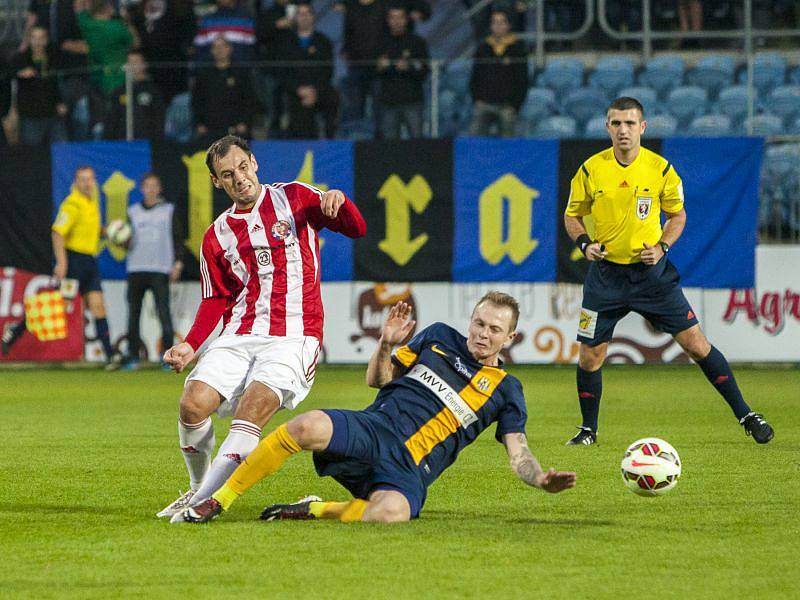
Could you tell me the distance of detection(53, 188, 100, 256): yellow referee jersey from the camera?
16.0m

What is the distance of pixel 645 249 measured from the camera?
907 centimetres

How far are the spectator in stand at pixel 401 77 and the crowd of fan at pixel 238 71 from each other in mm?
12

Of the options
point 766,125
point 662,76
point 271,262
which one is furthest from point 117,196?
point 271,262

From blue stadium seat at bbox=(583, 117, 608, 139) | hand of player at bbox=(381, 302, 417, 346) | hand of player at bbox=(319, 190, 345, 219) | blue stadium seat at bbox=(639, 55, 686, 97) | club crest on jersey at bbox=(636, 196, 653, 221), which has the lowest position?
hand of player at bbox=(381, 302, 417, 346)

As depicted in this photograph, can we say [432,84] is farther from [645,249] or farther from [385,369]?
[385,369]

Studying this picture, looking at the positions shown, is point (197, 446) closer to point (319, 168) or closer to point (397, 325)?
point (397, 325)

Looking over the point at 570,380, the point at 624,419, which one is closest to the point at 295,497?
the point at 624,419

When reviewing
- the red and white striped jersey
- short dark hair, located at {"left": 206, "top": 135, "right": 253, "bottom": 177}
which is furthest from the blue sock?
short dark hair, located at {"left": 206, "top": 135, "right": 253, "bottom": 177}

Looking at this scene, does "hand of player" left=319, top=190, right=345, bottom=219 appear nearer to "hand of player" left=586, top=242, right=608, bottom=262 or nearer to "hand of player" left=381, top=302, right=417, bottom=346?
"hand of player" left=381, top=302, right=417, bottom=346

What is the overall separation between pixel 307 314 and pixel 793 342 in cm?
1022

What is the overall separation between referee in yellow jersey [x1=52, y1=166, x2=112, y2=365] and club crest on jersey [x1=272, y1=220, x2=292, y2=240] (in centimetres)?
969

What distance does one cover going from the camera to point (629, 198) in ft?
30.2

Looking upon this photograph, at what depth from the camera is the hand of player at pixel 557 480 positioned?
5465 mm

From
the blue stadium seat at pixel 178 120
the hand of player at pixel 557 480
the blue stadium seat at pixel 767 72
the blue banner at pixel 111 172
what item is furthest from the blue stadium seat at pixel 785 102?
the hand of player at pixel 557 480
